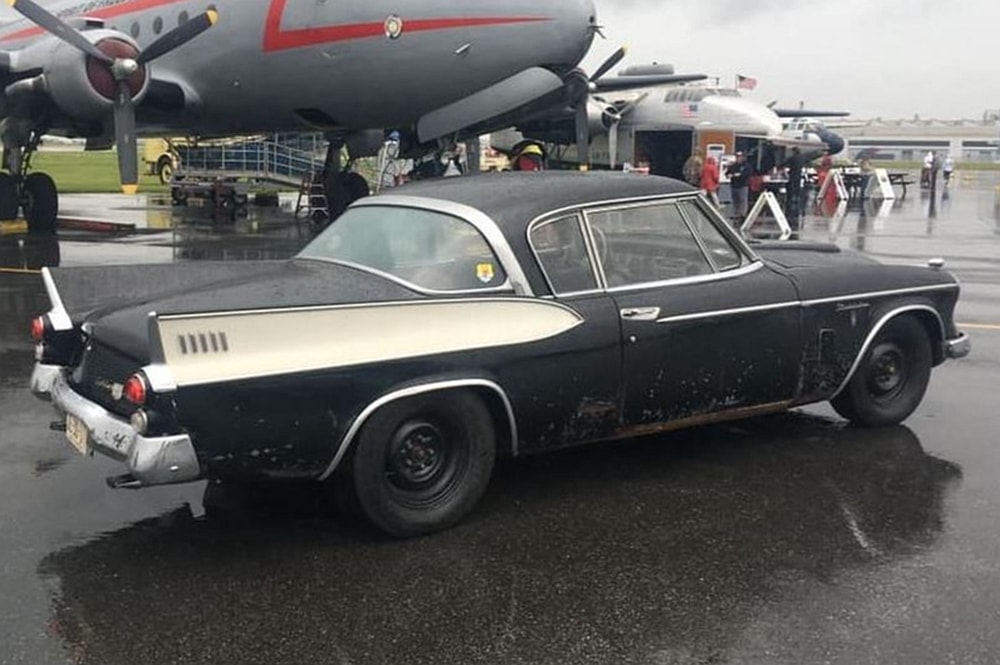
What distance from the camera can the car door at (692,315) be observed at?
4.83 metres

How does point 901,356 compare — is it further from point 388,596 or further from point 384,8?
point 384,8

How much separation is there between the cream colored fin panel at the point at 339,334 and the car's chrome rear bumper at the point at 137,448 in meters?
0.26

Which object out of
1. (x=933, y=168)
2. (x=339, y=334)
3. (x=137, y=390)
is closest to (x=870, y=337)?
(x=339, y=334)

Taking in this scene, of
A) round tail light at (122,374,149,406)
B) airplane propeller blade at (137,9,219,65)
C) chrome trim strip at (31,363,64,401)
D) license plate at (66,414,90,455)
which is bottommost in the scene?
license plate at (66,414,90,455)

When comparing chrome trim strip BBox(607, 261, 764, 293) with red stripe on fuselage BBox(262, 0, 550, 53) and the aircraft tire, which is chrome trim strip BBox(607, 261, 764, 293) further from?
the aircraft tire

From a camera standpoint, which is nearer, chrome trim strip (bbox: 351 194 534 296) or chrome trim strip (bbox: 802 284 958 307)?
chrome trim strip (bbox: 351 194 534 296)

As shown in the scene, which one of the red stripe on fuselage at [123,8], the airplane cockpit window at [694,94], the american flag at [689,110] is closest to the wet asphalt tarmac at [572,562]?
the red stripe on fuselage at [123,8]

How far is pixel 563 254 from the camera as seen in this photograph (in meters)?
4.87

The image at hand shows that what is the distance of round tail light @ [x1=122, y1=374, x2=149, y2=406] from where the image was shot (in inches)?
144

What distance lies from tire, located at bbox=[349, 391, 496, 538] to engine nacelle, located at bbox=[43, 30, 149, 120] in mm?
11626

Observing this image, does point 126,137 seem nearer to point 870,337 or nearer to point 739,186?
point 870,337

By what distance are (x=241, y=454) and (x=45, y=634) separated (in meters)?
0.91

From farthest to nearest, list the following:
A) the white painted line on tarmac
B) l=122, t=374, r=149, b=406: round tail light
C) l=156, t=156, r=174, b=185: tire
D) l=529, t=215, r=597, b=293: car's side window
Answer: l=156, t=156, r=174, b=185: tire → the white painted line on tarmac → l=529, t=215, r=597, b=293: car's side window → l=122, t=374, r=149, b=406: round tail light

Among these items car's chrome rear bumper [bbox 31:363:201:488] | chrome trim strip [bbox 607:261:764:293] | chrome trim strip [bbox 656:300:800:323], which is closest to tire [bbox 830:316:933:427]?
chrome trim strip [bbox 656:300:800:323]
